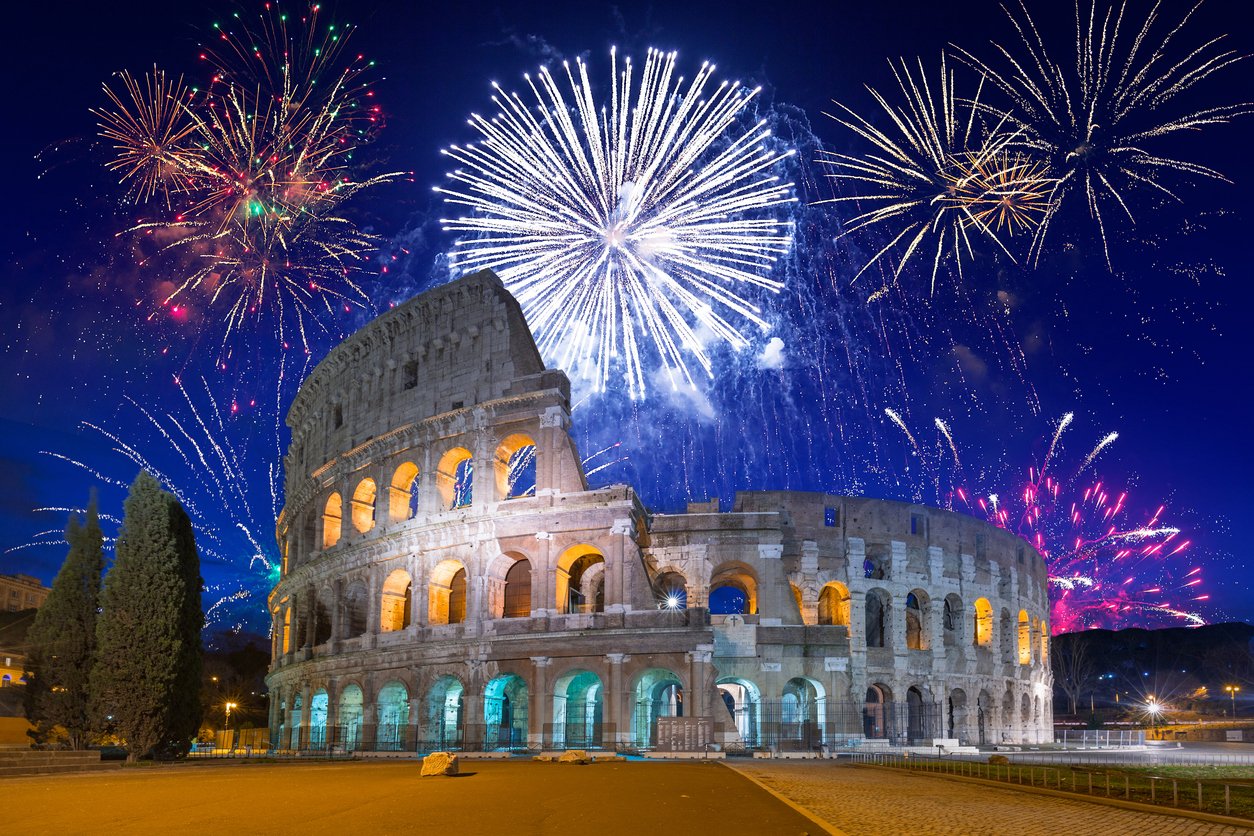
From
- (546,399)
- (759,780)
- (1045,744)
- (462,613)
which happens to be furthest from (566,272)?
(1045,744)

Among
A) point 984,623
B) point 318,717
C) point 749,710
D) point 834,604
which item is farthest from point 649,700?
point 984,623

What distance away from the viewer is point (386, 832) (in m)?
11.4

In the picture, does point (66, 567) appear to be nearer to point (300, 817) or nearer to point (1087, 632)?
point (300, 817)

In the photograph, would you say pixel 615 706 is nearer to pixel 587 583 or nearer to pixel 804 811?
pixel 587 583

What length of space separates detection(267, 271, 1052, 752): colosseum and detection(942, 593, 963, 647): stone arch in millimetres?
107

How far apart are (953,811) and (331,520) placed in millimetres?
38369

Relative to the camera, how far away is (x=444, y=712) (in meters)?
39.5

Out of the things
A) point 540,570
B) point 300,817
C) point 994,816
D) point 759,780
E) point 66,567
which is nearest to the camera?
point 300,817

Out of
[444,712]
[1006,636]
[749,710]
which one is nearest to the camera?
[749,710]

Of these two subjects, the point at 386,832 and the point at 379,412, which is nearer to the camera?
the point at 386,832

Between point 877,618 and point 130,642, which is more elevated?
point 877,618

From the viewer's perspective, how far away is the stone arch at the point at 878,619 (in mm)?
47281

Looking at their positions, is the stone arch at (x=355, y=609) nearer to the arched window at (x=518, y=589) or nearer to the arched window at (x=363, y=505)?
the arched window at (x=363, y=505)

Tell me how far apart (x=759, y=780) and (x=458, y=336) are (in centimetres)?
2564
